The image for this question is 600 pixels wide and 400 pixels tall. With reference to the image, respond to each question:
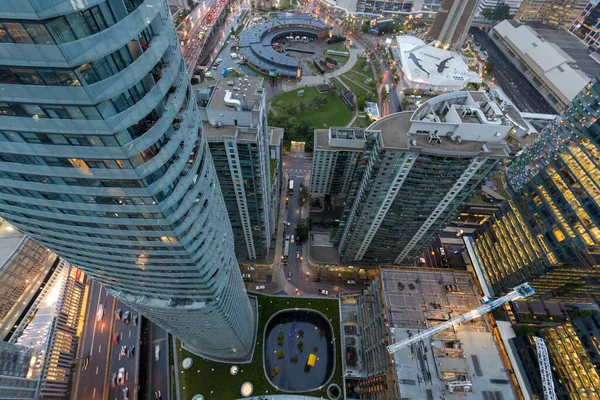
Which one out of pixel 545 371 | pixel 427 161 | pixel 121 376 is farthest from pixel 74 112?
pixel 545 371

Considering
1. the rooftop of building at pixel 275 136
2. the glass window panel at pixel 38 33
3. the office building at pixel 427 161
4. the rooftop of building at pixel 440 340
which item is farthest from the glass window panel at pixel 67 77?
the rooftop of building at pixel 275 136

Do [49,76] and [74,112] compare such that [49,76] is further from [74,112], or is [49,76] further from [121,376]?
[121,376]

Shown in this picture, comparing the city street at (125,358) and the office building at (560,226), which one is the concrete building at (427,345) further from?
the city street at (125,358)

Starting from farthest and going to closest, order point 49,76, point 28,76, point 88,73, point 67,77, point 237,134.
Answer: point 237,134 < point 88,73 < point 67,77 < point 49,76 < point 28,76

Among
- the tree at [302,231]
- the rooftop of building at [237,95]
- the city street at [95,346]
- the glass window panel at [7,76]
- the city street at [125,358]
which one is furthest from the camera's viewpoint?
the tree at [302,231]

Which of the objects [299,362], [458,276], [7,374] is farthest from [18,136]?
[458,276]

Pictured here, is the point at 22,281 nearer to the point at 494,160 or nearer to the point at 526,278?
the point at 494,160
